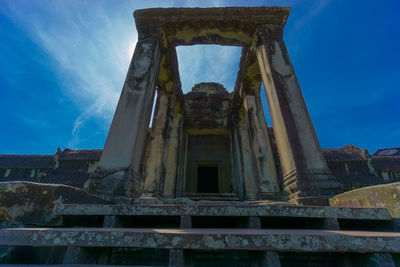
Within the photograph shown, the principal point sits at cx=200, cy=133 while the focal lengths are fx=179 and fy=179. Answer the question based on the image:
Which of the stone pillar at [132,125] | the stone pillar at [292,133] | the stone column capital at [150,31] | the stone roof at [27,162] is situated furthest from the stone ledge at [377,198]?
the stone roof at [27,162]

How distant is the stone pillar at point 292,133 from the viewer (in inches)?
116

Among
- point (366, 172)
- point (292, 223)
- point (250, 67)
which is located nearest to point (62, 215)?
point (292, 223)

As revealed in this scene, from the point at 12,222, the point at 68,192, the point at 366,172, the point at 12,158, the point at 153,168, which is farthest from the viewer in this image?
the point at 12,158

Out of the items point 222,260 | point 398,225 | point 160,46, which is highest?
point 160,46

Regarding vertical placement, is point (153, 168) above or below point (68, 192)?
above

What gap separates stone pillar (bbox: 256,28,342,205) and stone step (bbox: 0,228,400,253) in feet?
5.44

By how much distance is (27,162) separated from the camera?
1375cm

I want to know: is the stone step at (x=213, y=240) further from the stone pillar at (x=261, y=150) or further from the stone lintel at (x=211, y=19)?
the stone lintel at (x=211, y=19)

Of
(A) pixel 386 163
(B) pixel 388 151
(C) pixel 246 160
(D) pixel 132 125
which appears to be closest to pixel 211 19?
(D) pixel 132 125

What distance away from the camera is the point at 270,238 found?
50.9 inches

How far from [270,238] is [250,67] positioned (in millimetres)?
6056

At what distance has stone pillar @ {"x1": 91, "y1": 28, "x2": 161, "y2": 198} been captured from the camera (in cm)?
326

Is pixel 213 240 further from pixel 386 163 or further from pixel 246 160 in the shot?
pixel 386 163

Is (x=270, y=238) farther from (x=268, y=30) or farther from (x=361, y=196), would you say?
(x=268, y=30)
